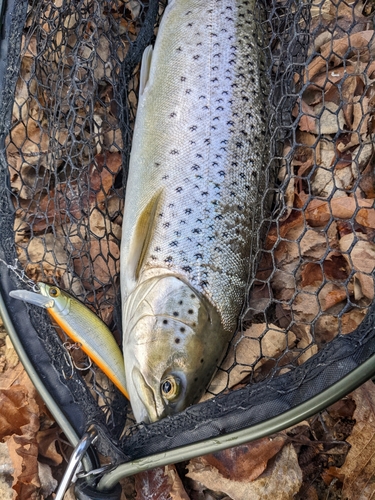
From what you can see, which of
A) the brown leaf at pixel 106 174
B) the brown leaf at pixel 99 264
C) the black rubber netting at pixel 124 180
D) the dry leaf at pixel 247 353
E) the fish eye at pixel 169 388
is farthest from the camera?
the brown leaf at pixel 106 174

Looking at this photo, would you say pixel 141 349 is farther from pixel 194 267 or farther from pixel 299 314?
pixel 299 314

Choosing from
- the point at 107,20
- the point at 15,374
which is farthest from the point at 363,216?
the point at 15,374

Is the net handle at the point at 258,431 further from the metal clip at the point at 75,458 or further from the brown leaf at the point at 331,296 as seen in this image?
the brown leaf at the point at 331,296

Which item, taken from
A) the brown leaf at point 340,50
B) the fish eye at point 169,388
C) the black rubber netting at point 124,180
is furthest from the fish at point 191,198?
the brown leaf at point 340,50

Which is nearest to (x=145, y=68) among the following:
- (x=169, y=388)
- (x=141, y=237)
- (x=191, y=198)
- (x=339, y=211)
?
(x=191, y=198)

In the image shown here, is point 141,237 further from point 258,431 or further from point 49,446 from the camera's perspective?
point 49,446

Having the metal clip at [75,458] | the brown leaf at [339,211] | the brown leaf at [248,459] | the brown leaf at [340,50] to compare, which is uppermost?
the brown leaf at [340,50]
